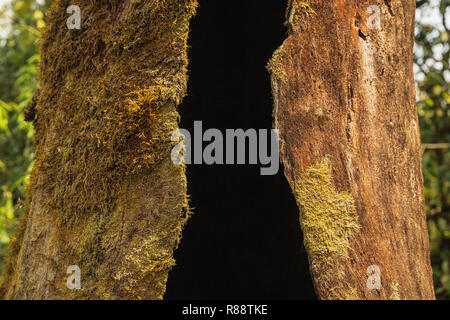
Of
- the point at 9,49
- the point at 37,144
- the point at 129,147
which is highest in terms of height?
the point at 9,49

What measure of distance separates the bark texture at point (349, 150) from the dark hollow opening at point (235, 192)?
728 mm

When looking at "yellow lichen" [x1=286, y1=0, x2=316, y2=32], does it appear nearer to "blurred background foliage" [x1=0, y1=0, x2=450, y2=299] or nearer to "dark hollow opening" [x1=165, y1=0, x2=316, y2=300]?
"dark hollow opening" [x1=165, y1=0, x2=316, y2=300]

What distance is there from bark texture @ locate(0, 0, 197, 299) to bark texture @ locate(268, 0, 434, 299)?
48 cm

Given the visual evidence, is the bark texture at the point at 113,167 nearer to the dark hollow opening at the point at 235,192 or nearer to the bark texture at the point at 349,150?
the bark texture at the point at 349,150

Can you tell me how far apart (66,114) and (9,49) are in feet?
17.9

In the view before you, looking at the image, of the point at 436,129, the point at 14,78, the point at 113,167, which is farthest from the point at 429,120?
the point at 14,78

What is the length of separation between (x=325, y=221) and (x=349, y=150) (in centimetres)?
32

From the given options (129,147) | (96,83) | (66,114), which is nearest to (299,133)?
(129,147)

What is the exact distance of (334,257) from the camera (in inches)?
68.3

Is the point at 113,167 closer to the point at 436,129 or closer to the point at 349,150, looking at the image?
the point at 349,150

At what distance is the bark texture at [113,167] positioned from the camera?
67.4 inches

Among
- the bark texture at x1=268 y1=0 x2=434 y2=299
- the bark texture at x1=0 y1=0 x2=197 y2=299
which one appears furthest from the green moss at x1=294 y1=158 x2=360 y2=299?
the bark texture at x1=0 y1=0 x2=197 y2=299
